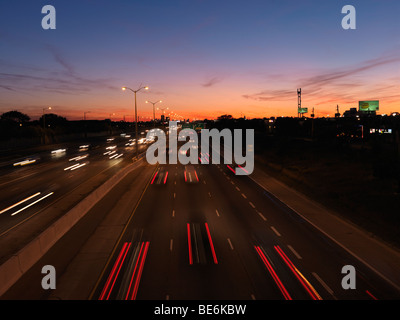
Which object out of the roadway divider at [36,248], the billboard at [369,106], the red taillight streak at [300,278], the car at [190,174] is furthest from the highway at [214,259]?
the billboard at [369,106]

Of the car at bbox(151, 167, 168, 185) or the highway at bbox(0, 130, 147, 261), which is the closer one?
the highway at bbox(0, 130, 147, 261)

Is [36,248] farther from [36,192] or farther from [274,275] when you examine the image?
[36,192]

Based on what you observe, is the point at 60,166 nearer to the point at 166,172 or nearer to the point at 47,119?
the point at 166,172

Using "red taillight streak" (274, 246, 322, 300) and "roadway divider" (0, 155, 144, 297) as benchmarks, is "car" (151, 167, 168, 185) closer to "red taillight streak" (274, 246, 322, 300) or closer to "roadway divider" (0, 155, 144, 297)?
"roadway divider" (0, 155, 144, 297)

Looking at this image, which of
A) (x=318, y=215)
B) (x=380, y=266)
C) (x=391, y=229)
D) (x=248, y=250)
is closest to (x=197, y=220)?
(x=248, y=250)

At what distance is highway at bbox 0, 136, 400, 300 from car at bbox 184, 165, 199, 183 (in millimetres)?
10345

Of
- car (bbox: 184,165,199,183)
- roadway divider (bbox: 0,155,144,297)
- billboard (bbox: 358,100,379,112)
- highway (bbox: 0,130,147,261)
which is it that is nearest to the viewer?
roadway divider (bbox: 0,155,144,297)

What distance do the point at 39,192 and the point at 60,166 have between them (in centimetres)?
1938

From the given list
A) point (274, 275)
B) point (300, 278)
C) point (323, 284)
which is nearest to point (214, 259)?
point (274, 275)

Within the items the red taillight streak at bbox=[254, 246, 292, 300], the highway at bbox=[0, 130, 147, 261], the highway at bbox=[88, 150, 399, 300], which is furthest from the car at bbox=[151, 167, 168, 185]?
the red taillight streak at bbox=[254, 246, 292, 300]

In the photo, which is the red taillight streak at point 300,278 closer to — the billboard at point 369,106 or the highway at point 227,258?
the highway at point 227,258

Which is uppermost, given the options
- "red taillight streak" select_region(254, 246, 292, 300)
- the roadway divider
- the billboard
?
the billboard

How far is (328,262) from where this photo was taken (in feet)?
46.2

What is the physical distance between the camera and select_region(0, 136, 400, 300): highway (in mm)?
11523
